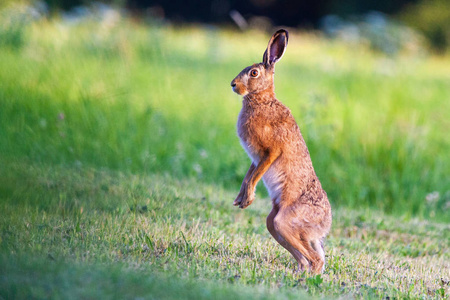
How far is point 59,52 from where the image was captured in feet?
36.0

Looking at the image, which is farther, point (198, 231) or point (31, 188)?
point (31, 188)

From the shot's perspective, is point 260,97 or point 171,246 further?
point 171,246

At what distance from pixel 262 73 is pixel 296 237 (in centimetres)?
122

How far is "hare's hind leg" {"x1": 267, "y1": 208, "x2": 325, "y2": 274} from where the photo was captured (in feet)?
14.5

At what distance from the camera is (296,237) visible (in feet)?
14.6

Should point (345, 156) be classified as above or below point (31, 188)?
above

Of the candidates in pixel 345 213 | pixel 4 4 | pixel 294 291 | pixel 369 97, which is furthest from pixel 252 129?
pixel 4 4

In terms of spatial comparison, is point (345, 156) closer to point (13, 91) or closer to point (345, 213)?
point (345, 213)

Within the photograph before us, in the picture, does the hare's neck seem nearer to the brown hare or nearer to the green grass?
the brown hare

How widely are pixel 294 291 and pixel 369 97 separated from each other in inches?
339

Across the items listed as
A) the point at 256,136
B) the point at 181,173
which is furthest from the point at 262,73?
the point at 181,173

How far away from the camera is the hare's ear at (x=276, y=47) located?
4.71 metres

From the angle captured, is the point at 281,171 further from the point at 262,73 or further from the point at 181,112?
the point at 181,112

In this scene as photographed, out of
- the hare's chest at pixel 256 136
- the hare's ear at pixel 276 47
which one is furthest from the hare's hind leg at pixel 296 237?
the hare's ear at pixel 276 47
